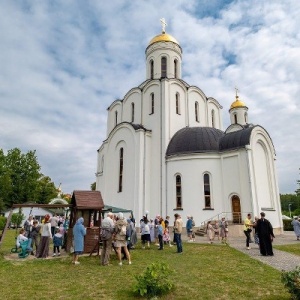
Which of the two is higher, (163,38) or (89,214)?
(163,38)

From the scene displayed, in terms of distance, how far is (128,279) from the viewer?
271 inches

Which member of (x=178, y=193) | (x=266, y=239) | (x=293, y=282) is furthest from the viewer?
(x=178, y=193)

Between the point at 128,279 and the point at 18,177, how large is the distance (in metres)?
31.3

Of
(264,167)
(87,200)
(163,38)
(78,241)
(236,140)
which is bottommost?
(78,241)

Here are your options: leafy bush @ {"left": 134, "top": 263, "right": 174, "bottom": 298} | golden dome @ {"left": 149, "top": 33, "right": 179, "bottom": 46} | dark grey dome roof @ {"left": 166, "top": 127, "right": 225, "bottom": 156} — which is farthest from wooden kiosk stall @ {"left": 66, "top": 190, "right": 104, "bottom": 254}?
golden dome @ {"left": 149, "top": 33, "right": 179, "bottom": 46}

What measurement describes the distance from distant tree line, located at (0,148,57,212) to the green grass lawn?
24421 mm

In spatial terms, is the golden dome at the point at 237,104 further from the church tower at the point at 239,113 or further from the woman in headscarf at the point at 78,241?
the woman in headscarf at the point at 78,241

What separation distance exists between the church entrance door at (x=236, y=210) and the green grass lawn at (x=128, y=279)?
986 centimetres

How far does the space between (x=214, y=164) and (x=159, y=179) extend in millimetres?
4658

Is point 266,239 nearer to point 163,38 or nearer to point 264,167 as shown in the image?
point 264,167

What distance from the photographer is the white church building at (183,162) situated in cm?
2019

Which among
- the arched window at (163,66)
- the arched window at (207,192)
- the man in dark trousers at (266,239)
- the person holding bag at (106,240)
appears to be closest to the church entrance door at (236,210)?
the arched window at (207,192)

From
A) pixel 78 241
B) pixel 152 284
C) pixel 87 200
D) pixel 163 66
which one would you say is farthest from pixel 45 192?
pixel 152 284

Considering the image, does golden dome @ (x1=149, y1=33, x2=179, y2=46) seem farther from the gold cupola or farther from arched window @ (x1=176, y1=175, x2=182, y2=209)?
arched window @ (x1=176, y1=175, x2=182, y2=209)
